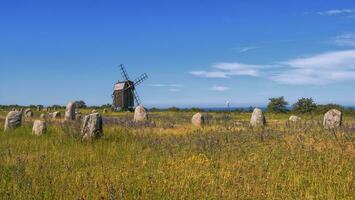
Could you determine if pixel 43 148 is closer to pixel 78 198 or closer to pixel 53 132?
pixel 53 132

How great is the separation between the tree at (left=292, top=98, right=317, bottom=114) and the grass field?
41.3 m

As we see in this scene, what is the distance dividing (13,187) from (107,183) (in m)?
1.94

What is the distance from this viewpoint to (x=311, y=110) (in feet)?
198

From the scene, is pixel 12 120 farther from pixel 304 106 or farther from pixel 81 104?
pixel 81 104

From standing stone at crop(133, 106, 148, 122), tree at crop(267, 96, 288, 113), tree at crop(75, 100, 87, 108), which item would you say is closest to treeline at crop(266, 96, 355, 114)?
tree at crop(267, 96, 288, 113)

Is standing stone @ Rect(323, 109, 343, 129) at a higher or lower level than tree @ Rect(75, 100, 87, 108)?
lower

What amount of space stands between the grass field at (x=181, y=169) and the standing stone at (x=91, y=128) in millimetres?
485

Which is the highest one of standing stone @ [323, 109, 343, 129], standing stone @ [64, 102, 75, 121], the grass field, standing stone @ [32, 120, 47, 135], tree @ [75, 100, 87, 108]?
tree @ [75, 100, 87, 108]

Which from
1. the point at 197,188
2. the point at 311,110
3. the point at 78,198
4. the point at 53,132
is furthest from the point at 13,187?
the point at 311,110

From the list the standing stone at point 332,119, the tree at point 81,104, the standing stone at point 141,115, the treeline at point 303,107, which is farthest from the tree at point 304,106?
the tree at point 81,104

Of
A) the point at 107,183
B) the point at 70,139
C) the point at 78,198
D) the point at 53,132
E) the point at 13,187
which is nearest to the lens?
the point at 78,198

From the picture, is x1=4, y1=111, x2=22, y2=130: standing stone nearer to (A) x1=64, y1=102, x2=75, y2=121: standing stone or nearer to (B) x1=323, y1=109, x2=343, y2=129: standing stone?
(A) x1=64, y1=102, x2=75, y2=121: standing stone

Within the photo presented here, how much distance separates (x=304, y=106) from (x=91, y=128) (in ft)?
147

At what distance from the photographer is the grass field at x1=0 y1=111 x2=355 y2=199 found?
383 inches
